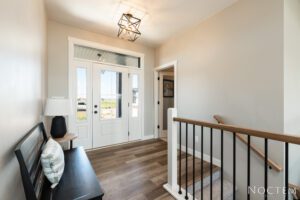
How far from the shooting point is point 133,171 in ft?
7.86

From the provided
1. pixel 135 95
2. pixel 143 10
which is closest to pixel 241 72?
pixel 143 10

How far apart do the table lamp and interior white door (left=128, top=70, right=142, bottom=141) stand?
5.96 feet

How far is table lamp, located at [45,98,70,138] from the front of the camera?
6.92ft

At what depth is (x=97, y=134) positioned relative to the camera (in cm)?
344

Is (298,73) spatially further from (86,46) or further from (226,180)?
(86,46)

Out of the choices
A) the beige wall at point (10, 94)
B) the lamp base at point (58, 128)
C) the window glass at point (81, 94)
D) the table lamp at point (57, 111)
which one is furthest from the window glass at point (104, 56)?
the beige wall at point (10, 94)

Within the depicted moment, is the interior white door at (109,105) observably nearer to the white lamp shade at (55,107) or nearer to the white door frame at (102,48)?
the white door frame at (102,48)

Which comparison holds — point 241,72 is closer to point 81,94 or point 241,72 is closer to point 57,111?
point 57,111

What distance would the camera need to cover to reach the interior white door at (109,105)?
342 centimetres

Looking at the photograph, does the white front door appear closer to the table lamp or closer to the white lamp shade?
the table lamp

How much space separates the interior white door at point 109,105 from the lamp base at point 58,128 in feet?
3.39

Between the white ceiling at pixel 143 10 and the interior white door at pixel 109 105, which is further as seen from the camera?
the interior white door at pixel 109 105

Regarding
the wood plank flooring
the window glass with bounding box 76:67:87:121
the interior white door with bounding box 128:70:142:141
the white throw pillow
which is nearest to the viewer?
the white throw pillow

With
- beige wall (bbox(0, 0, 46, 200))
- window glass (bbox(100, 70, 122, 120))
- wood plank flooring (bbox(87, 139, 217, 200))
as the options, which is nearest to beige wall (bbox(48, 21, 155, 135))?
window glass (bbox(100, 70, 122, 120))
